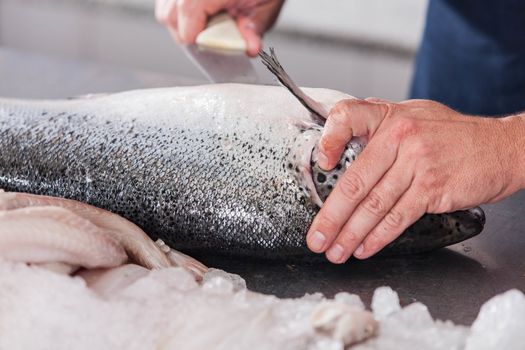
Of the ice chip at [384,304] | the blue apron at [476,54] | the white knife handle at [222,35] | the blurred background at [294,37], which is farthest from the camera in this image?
the blurred background at [294,37]

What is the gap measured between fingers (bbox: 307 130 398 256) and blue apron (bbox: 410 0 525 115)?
105cm

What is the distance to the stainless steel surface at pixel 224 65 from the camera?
5.60 feet

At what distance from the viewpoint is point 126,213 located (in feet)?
4.46

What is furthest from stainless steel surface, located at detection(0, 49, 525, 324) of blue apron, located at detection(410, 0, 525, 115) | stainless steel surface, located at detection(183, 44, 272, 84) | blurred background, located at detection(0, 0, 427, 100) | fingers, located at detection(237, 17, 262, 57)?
blurred background, located at detection(0, 0, 427, 100)

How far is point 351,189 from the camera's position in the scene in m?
1.28

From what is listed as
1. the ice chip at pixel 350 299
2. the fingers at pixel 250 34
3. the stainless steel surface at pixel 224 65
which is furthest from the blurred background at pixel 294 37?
the ice chip at pixel 350 299

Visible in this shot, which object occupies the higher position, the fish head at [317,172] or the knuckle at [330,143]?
the knuckle at [330,143]

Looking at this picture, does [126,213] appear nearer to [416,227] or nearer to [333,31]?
[416,227]

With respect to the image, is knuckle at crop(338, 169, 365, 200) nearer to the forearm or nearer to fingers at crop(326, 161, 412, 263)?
fingers at crop(326, 161, 412, 263)

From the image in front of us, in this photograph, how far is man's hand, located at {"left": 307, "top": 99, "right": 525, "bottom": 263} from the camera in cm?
128

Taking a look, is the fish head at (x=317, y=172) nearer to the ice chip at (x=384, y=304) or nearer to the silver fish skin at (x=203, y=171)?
the silver fish skin at (x=203, y=171)

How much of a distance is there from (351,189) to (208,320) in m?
0.33

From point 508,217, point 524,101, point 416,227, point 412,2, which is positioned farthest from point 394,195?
point 412,2

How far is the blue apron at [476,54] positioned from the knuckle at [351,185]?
108 cm
